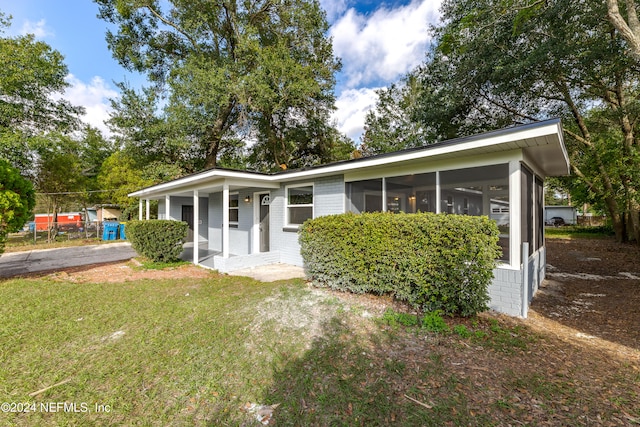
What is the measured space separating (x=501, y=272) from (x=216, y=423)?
173 inches

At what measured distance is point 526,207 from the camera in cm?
495

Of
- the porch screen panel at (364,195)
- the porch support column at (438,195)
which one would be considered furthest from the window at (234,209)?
the porch support column at (438,195)

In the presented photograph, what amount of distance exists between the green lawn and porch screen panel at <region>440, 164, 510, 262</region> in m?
2.17

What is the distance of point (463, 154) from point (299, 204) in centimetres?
458

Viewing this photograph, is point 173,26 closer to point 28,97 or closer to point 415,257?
point 28,97

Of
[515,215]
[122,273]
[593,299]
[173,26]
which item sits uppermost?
[173,26]

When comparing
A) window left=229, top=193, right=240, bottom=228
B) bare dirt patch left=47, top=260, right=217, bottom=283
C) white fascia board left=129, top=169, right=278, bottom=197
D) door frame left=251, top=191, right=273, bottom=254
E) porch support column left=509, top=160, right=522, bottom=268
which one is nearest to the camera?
porch support column left=509, top=160, right=522, bottom=268

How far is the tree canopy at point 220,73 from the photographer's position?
43.2 ft

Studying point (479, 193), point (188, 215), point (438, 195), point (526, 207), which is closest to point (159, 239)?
point (188, 215)

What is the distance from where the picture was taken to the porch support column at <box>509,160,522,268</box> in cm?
413

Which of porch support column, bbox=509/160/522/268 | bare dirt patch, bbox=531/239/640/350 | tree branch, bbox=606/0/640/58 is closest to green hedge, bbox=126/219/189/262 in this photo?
porch support column, bbox=509/160/522/268

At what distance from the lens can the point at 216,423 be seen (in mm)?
2051

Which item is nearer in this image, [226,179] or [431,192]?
[431,192]

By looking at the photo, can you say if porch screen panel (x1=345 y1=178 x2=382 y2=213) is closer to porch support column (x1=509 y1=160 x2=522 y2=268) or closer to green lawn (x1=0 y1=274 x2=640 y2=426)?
porch support column (x1=509 y1=160 x2=522 y2=268)
